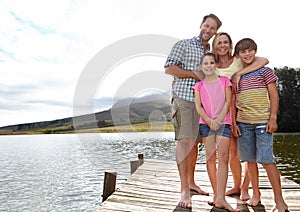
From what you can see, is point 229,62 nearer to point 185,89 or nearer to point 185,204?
point 185,89

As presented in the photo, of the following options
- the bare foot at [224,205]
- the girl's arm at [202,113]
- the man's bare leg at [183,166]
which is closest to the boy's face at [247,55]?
the girl's arm at [202,113]

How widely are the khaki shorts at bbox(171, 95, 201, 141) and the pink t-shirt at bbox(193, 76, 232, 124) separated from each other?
26 centimetres

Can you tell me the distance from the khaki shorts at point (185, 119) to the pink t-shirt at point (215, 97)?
0.85 feet

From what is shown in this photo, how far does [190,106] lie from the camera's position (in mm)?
4246

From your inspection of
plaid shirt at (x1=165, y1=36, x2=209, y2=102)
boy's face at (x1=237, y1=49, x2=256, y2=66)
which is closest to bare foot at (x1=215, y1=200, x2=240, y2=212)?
plaid shirt at (x1=165, y1=36, x2=209, y2=102)

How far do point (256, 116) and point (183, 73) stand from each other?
3.45ft

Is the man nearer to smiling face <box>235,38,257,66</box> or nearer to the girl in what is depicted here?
the girl

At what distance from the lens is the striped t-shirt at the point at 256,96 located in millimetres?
3820

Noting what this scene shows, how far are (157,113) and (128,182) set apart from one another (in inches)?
52.3

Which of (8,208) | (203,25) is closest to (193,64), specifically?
(203,25)

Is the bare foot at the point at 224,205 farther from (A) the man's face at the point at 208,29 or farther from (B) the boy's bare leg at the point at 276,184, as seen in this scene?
(A) the man's face at the point at 208,29

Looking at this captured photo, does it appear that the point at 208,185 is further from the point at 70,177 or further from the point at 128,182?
the point at 70,177

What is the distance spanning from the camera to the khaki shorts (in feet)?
13.9

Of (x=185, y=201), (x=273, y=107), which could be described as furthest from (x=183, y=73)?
(x=185, y=201)
